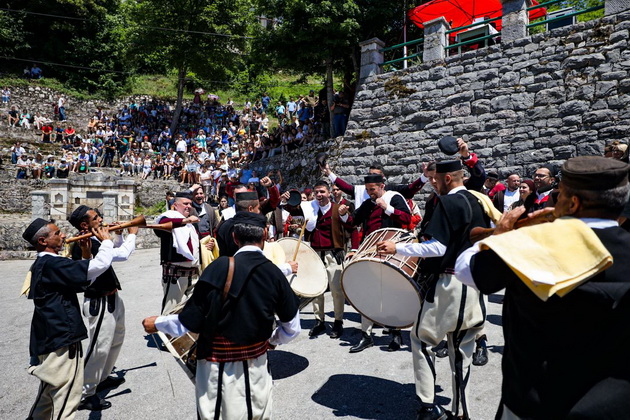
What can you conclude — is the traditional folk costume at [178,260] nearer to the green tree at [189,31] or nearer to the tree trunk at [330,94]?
the tree trunk at [330,94]

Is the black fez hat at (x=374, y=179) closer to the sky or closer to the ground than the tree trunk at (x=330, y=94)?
closer to the ground

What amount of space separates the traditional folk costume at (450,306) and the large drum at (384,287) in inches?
6.4

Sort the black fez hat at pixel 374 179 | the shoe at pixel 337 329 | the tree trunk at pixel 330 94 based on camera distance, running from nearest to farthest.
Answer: the black fez hat at pixel 374 179
the shoe at pixel 337 329
the tree trunk at pixel 330 94

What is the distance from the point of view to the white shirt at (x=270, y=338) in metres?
2.74

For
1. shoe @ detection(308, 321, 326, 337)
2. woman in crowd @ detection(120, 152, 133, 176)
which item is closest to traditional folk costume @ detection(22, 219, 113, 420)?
shoe @ detection(308, 321, 326, 337)

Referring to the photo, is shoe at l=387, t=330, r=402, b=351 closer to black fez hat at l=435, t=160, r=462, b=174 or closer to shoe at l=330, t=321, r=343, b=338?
shoe at l=330, t=321, r=343, b=338

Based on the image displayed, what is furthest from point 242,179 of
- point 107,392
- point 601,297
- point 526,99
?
point 601,297

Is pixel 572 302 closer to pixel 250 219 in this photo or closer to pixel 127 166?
pixel 250 219

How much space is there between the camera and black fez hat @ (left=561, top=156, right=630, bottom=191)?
5.75 feet

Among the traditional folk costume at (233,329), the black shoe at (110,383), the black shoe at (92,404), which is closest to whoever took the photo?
A: the traditional folk costume at (233,329)

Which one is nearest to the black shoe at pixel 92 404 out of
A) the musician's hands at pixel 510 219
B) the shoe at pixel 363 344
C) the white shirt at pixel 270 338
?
the white shirt at pixel 270 338

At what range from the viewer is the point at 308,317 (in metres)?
7.14

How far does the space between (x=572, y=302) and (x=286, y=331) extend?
181 centimetres

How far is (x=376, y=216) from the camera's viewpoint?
18.4ft
